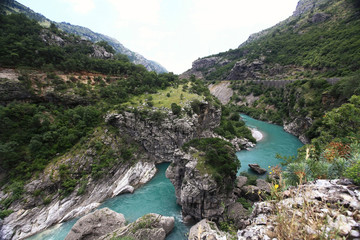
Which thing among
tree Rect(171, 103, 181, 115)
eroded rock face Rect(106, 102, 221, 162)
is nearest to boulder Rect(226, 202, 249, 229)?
eroded rock face Rect(106, 102, 221, 162)

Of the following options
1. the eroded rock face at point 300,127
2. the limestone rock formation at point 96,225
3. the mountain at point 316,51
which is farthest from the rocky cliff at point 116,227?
the mountain at point 316,51

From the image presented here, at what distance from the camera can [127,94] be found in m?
34.6

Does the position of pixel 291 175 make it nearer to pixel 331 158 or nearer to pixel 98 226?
pixel 331 158

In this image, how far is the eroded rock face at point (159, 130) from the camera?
1161 inches

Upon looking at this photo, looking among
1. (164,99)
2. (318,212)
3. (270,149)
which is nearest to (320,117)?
(270,149)

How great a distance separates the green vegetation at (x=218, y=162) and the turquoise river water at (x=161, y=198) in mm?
6913

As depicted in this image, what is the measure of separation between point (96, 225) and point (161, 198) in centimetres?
867

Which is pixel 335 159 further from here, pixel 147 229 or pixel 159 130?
pixel 159 130

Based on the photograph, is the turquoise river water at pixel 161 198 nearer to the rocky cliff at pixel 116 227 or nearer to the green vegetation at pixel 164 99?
the rocky cliff at pixel 116 227

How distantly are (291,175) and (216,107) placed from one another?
3231cm

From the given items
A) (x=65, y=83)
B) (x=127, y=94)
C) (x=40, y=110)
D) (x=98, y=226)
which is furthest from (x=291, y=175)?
(x=65, y=83)

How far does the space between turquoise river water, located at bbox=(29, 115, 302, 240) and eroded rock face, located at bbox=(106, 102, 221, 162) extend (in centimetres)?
361

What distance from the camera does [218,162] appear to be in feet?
54.7

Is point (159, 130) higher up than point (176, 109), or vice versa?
point (176, 109)
